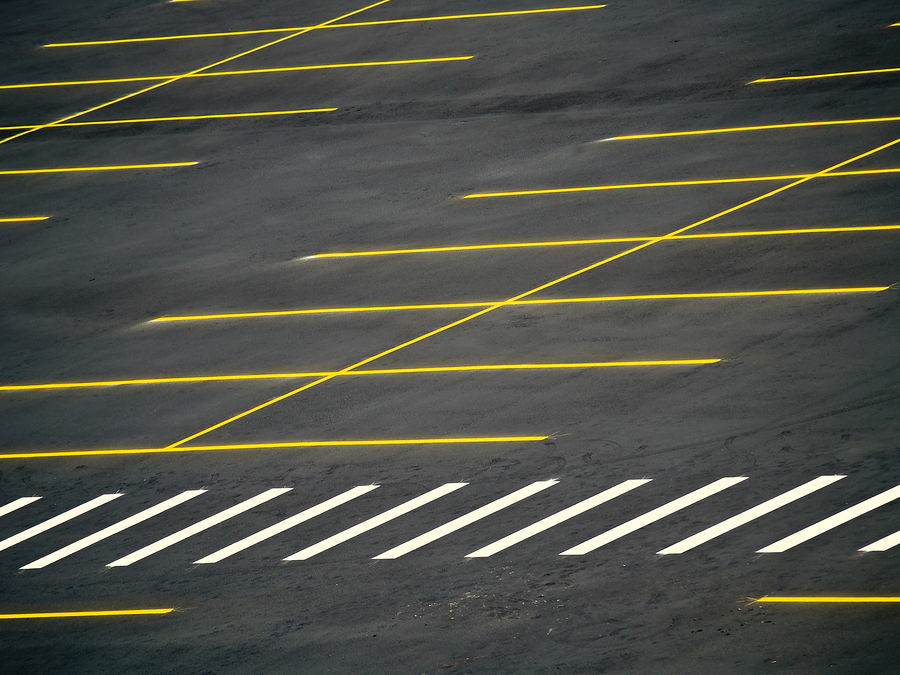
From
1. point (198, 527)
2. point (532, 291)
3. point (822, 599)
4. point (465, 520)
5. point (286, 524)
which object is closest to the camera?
point (822, 599)

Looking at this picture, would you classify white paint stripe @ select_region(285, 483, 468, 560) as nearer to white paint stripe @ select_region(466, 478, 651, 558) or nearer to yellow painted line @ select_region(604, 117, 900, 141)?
white paint stripe @ select_region(466, 478, 651, 558)

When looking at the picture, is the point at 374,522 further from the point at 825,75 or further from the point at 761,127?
the point at 825,75

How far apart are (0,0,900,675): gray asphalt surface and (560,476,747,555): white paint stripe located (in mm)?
130

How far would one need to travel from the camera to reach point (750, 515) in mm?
11039

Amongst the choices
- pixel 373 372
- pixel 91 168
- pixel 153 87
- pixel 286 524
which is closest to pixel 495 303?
pixel 373 372

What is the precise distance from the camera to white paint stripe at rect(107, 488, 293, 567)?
11.8m

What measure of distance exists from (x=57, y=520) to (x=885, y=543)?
26.7ft

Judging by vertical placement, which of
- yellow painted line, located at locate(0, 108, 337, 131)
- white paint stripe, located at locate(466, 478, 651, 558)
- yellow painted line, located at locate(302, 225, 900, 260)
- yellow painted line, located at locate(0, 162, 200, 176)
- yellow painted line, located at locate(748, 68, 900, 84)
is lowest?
white paint stripe, located at locate(466, 478, 651, 558)

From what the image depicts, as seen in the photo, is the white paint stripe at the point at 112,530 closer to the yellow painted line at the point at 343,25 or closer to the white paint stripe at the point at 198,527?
the white paint stripe at the point at 198,527

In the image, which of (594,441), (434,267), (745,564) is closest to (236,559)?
(594,441)

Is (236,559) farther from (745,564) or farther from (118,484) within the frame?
(745,564)

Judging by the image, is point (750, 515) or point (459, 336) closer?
point (750, 515)

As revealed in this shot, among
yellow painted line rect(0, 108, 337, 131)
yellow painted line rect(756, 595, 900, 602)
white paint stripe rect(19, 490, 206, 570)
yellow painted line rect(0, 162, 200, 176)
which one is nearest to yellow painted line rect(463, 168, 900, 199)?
yellow painted line rect(0, 108, 337, 131)

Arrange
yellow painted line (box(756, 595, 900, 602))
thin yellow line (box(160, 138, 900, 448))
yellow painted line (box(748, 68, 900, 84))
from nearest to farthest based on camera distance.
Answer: yellow painted line (box(756, 595, 900, 602))
thin yellow line (box(160, 138, 900, 448))
yellow painted line (box(748, 68, 900, 84))
